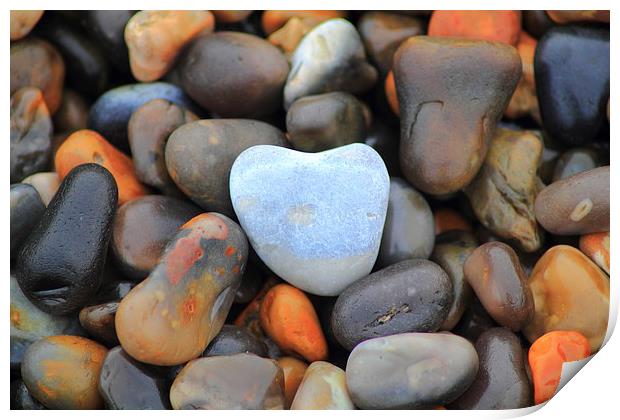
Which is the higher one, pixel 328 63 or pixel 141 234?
pixel 328 63

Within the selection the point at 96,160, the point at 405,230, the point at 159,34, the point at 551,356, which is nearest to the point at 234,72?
the point at 159,34

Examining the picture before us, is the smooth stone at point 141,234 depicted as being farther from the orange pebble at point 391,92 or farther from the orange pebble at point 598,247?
the orange pebble at point 598,247

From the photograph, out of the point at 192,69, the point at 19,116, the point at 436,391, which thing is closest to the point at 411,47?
the point at 192,69

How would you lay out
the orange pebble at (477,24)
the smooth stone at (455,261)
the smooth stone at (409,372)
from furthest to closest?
1. the orange pebble at (477,24)
2. the smooth stone at (455,261)
3. the smooth stone at (409,372)

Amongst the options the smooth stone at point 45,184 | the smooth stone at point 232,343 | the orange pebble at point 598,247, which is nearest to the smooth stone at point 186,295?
the smooth stone at point 232,343

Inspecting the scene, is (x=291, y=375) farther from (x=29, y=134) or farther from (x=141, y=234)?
(x=29, y=134)

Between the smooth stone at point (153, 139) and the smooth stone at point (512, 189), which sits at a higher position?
the smooth stone at point (153, 139)
